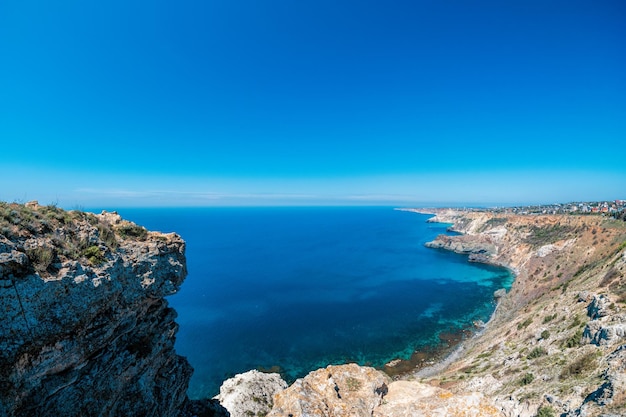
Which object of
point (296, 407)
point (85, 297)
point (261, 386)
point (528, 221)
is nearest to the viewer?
point (85, 297)

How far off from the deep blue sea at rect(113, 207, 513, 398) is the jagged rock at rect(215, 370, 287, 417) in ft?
56.0

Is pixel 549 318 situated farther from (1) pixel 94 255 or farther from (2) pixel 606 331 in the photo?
(1) pixel 94 255

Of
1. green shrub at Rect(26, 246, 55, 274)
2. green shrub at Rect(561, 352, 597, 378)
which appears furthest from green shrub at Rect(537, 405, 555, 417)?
green shrub at Rect(26, 246, 55, 274)

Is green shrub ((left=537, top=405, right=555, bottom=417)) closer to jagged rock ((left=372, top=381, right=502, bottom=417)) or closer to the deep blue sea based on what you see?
jagged rock ((left=372, top=381, right=502, bottom=417))

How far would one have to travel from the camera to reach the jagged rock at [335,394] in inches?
467

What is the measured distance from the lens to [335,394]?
13.0 m

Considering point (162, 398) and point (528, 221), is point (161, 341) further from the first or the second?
point (528, 221)

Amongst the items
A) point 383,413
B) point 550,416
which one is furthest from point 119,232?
point 550,416

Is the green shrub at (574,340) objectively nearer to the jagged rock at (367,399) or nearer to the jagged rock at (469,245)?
the jagged rock at (367,399)

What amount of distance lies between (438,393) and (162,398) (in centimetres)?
1257

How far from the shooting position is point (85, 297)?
9594 mm

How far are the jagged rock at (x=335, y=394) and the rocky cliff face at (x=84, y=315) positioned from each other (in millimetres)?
5907

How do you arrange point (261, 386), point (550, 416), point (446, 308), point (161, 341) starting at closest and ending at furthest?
point (161, 341)
point (550, 416)
point (261, 386)
point (446, 308)

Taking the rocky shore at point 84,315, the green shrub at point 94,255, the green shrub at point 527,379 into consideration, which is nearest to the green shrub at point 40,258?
the rocky shore at point 84,315
